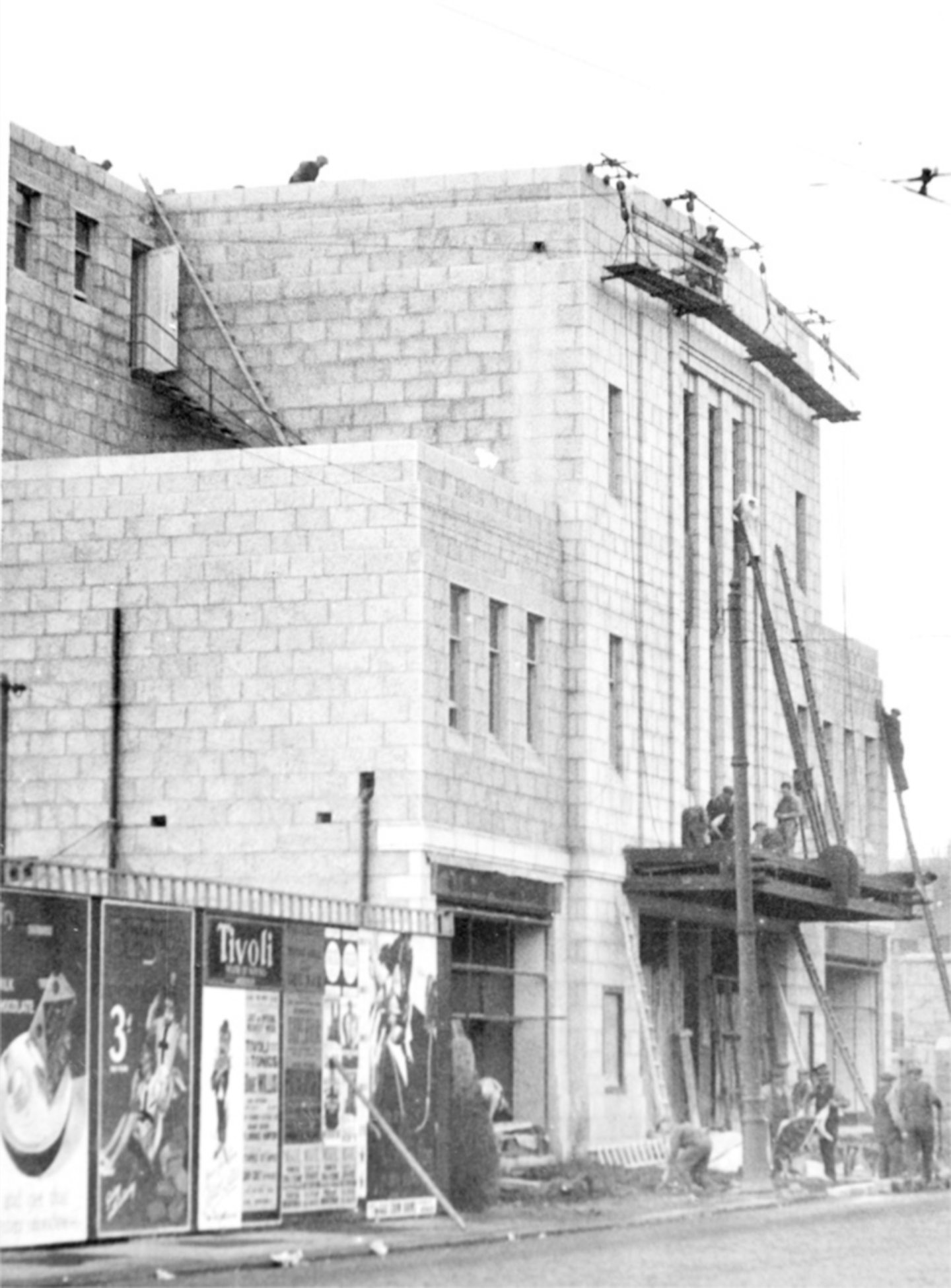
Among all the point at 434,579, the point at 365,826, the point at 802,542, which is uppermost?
the point at 802,542

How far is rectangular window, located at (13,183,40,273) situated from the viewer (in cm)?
3766

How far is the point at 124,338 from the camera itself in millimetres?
40625

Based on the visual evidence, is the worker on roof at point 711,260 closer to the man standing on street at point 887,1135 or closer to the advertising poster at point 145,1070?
the man standing on street at point 887,1135

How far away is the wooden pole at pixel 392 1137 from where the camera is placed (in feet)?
85.6

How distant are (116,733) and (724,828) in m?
11.1

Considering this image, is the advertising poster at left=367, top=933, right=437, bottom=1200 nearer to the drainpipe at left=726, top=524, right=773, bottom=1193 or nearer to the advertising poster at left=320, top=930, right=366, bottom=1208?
the advertising poster at left=320, top=930, right=366, bottom=1208

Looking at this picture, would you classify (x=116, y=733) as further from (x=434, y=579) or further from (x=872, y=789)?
(x=872, y=789)

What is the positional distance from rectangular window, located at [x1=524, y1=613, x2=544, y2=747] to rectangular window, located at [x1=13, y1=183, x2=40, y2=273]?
8.41 meters

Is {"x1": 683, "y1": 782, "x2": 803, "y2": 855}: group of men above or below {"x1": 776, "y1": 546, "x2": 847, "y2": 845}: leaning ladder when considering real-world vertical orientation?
below

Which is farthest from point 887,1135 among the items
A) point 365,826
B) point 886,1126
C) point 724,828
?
point 365,826

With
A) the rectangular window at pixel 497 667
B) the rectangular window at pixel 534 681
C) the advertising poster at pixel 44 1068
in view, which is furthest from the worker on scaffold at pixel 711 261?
the advertising poster at pixel 44 1068

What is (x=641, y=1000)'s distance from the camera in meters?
39.8

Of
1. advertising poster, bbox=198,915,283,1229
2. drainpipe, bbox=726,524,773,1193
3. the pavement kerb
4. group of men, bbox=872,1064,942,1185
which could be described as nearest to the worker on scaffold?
drainpipe, bbox=726,524,773,1193

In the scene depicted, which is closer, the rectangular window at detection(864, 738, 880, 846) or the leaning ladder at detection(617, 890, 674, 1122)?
the leaning ladder at detection(617, 890, 674, 1122)
